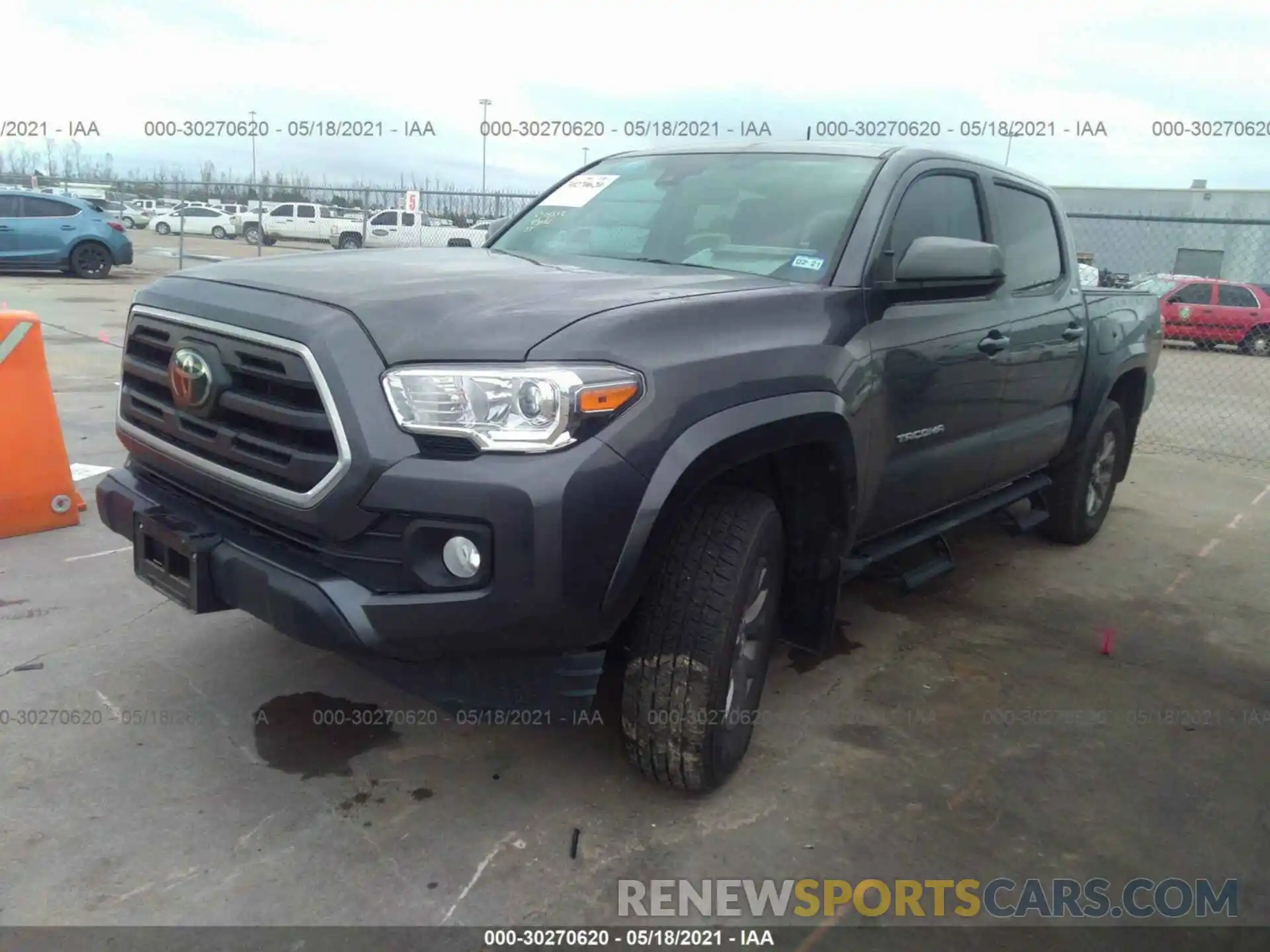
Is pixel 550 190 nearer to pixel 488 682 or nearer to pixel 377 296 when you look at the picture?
pixel 377 296

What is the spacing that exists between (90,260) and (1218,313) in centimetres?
2047

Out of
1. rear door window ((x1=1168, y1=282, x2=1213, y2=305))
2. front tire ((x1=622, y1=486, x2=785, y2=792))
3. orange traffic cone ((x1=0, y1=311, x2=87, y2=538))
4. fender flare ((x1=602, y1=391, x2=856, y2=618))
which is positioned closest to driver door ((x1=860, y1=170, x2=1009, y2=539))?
fender flare ((x1=602, y1=391, x2=856, y2=618))

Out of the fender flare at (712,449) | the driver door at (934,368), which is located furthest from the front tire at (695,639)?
the driver door at (934,368)

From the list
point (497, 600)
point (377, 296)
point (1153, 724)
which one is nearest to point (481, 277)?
point (377, 296)

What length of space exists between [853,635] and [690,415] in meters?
2.05

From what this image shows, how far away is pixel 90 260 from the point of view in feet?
57.8

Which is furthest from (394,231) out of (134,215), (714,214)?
(714,214)

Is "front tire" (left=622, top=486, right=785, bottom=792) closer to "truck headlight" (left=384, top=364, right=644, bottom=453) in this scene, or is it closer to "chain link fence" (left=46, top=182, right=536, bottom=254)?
"truck headlight" (left=384, top=364, right=644, bottom=453)

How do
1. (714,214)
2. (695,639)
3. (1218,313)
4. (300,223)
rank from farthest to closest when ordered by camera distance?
1. (300,223)
2. (1218,313)
3. (714,214)
4. (695,639)

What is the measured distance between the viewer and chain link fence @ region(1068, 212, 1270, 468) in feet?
31.4

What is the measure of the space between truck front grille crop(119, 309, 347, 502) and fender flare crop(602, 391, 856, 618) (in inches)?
27.4

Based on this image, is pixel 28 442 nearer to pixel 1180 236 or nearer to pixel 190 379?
pixel 190 379

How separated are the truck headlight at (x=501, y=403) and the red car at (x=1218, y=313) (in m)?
18.9

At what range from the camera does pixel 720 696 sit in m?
2.67
